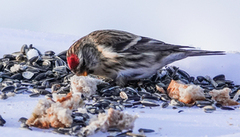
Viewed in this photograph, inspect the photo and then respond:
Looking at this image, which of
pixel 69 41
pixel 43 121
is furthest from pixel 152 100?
pixel 69 41

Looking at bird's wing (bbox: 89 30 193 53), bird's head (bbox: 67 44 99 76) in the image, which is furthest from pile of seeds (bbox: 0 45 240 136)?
bird's wing (bbox: 89 30 193 53)

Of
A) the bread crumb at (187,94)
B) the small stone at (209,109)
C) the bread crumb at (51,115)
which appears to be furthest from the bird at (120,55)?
the bread crumb at (51,115)

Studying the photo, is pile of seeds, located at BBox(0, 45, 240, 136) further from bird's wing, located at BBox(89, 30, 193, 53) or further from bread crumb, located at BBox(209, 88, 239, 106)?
bird's wing, located at BBox(89, 30, 193, 53)

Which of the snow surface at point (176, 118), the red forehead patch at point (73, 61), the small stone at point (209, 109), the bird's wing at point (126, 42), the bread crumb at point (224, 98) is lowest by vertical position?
the snow surface at point (176, 118)

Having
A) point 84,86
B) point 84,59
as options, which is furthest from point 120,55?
point 84,86

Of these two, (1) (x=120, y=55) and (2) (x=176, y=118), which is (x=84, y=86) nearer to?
(1) (x=120, y=55)

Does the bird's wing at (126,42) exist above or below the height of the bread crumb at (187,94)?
above

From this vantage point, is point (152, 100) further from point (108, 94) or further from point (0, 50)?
point (0, 50)

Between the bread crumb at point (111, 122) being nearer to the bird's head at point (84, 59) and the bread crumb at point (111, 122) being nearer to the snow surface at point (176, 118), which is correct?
the snow surface at point (176, 118)
